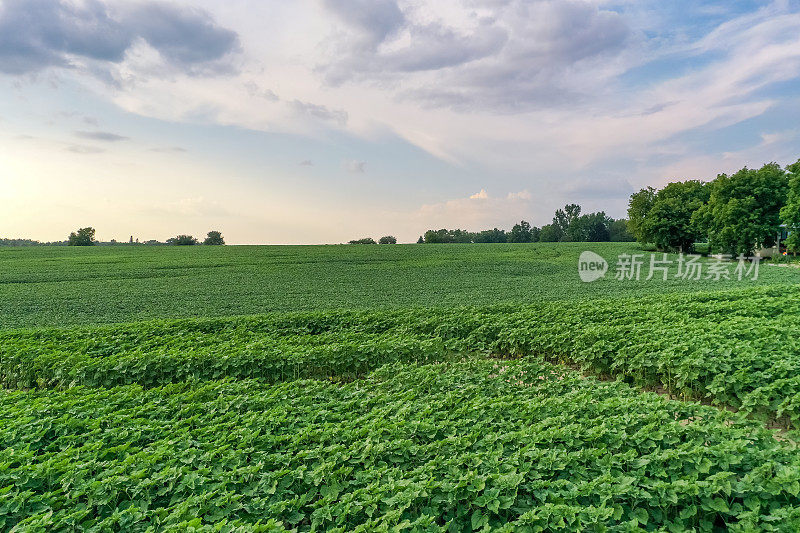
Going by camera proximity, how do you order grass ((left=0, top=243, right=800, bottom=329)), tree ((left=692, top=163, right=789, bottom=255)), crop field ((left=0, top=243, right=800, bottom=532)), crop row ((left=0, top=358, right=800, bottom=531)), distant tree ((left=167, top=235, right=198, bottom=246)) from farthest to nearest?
distant tree ((left=167, top=235, right=198, bottom=246))
tree ((left=692, top=163, right=789, bottom=255))
grass ((left=0, top=243, right=800, bottom=329))
crop field ((left=0, top=243, right=800, bottom=532))
crop row ((left=0, top=358, right=800, bottom=531))

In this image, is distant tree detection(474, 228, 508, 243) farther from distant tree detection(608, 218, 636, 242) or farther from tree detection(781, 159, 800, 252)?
tree detection(781, 159, 800, 252)

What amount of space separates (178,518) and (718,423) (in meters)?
6.51

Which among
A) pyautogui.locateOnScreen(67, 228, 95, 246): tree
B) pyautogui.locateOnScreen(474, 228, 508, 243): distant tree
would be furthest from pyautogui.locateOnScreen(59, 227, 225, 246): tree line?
pyautogui.locateOnScreen(474, 228, 508, 243): distant tree

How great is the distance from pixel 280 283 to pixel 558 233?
3369 inches

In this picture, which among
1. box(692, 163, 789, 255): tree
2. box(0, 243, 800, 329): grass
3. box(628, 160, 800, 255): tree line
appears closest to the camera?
box(0, 243, 800, 329): grass

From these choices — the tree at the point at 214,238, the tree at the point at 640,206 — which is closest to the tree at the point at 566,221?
the tree at the point at 640,206

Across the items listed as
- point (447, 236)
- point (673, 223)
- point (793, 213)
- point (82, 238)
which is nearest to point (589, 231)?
point (447, 236)

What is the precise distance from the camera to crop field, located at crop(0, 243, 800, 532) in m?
4.54

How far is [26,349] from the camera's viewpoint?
11391 mm

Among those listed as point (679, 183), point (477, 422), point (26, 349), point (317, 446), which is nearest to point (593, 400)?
point (477, 422)

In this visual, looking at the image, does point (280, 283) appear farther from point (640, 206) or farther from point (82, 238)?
point (82, 238)

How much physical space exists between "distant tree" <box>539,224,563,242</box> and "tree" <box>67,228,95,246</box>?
294ft

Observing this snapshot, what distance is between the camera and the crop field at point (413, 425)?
4539mm

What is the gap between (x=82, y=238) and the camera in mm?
85062
